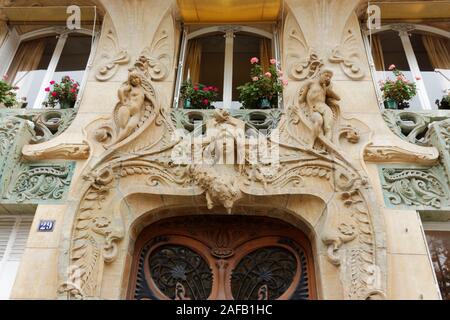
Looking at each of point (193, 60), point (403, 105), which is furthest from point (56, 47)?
point (403, 105)

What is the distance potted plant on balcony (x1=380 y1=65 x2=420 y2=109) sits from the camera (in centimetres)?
614

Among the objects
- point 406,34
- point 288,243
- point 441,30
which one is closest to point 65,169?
point 288,243

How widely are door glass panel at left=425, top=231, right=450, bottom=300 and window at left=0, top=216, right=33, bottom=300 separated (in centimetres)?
512

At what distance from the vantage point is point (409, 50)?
7230mm

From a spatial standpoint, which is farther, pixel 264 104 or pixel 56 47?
pixel 56 47

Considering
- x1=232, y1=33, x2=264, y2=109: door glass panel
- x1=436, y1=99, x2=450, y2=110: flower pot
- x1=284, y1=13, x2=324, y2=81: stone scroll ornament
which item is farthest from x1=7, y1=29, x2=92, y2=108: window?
x1=436, y1=99, x2=450, y2=110: flower pot

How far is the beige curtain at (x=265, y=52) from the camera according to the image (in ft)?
23.6

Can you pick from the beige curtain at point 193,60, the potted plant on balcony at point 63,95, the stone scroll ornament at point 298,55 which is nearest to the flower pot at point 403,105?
the stone scroll ornament at point 298,55

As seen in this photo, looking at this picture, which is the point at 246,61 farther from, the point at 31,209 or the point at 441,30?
the point at 31,209

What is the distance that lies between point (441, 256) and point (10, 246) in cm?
542

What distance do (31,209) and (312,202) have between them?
3.63 m

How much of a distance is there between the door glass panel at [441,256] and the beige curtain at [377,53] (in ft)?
10.2

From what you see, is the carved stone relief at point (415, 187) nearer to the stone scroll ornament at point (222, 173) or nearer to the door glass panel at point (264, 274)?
the stone scroll ornament at point (222, 173)

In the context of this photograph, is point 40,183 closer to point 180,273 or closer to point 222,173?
point 180,273
